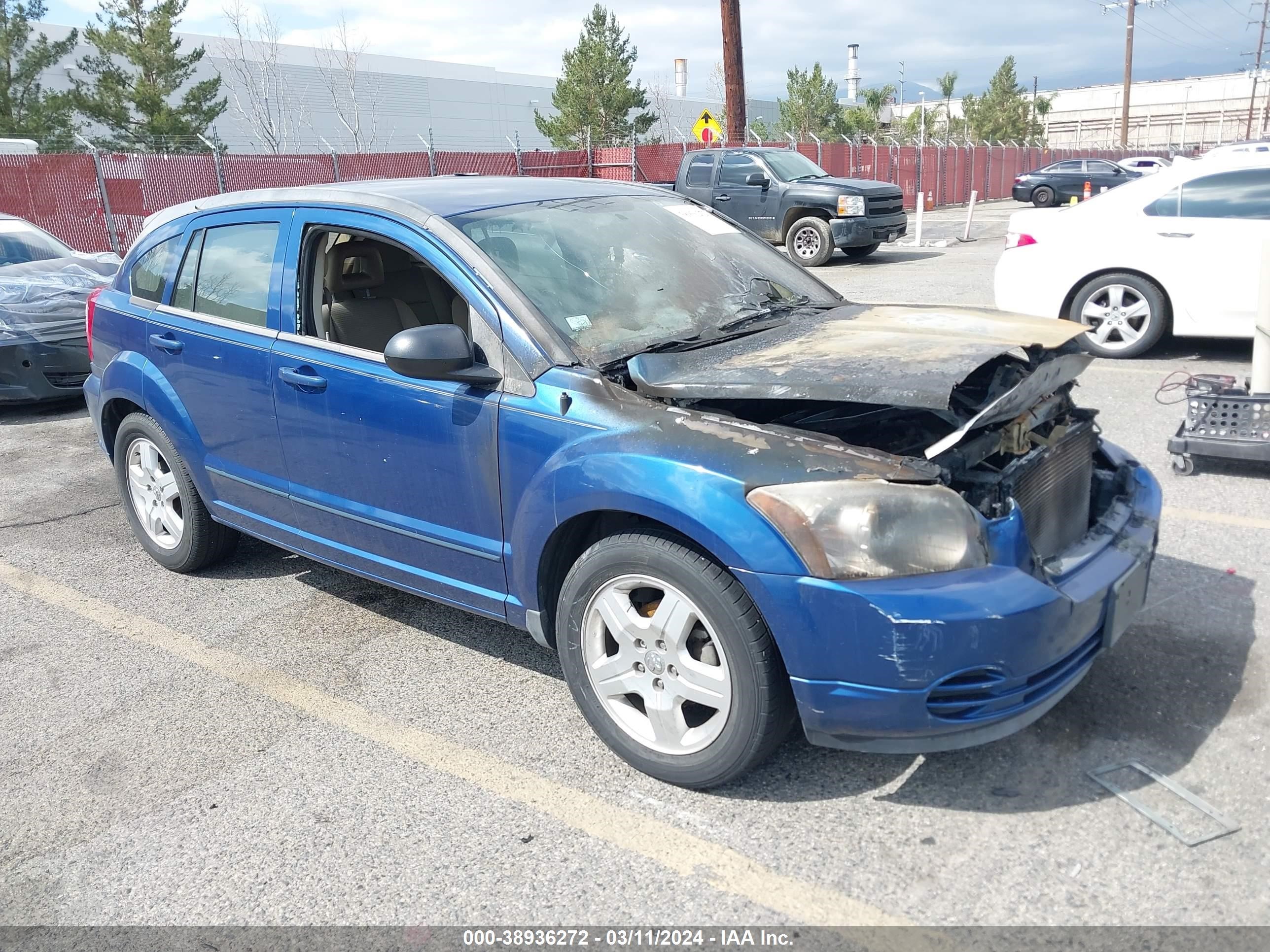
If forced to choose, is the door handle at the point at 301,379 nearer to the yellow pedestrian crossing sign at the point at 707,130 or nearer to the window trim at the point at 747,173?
the window trim at the point at 747,173

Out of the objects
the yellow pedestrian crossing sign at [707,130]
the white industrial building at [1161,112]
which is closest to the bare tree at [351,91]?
the yellow pedestrian crossing sign at [707,130]

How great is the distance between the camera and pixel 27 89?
97.9ft

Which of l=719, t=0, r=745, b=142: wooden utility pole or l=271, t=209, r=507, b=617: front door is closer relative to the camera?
l=271, t=209, r=507, b=617: front door

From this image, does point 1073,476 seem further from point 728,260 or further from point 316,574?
point 316,574

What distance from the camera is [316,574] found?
4891 millimetres

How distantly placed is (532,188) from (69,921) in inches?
118

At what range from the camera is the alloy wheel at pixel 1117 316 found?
7906 mm

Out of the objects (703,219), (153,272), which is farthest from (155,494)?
(703,219)

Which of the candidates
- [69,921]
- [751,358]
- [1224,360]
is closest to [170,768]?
[69,921]

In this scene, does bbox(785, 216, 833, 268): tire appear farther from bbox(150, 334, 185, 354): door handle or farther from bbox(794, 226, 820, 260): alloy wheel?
bbox(150, 334, 185, 354): door handle

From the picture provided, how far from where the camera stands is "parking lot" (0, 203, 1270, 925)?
2590 mm

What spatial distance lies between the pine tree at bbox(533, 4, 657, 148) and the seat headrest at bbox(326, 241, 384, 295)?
35.7 meters

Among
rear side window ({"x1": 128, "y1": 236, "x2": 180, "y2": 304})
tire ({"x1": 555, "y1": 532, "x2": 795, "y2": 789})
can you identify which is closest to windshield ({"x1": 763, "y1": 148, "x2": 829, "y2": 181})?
rear side window ({"x1": 128, "y1": 236, "x2": 180, "y2": 304})

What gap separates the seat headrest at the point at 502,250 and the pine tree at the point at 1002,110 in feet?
187
